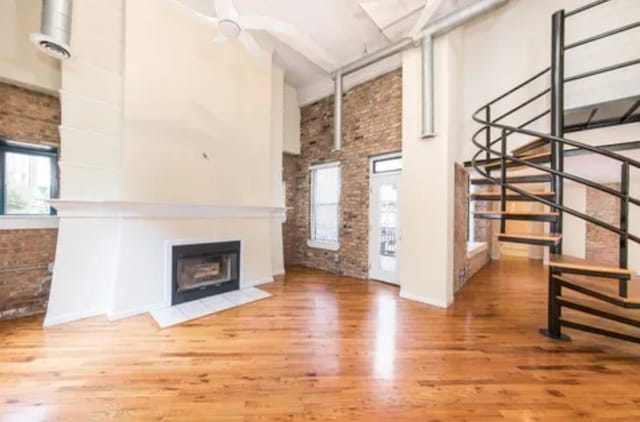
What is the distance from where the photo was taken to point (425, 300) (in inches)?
152

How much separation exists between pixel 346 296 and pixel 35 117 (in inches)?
180

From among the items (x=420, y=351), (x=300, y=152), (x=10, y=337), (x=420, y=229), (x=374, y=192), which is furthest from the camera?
(x=300, y=152)

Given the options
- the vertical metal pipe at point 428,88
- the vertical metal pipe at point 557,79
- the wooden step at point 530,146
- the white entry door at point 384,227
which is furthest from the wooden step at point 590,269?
the white entry door at point 384,227

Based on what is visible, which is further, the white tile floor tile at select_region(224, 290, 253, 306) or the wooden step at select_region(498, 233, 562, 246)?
the white tile floor tile at select_region(224, 290, 253, 306)

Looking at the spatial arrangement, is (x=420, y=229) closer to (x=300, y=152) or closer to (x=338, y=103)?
(x=338, y=103)

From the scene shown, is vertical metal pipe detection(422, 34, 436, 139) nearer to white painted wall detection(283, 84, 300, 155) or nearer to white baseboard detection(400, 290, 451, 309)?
white baseboard detection(400, 290, 451, 309)

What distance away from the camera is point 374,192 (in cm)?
502

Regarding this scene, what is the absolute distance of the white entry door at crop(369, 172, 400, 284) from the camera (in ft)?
15.6

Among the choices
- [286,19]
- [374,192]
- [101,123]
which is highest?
[286,19]

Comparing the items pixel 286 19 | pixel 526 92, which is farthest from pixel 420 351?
pixel 286 19

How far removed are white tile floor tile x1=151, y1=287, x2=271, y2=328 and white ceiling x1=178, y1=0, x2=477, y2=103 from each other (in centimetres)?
405

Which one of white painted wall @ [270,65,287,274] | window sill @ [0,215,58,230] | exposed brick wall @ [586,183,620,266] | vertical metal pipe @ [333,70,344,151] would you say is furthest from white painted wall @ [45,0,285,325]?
exposed brick wall @ [586,183,620,266]

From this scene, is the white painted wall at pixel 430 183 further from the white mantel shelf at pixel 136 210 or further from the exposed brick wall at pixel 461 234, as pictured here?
the white mantel shelf at pixel 136 210

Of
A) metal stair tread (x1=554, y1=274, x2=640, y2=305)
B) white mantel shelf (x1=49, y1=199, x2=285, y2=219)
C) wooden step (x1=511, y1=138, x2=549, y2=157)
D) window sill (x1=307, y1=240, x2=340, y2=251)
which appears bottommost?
window sill (x1=307, y1=240, x2=340, y2=251)
